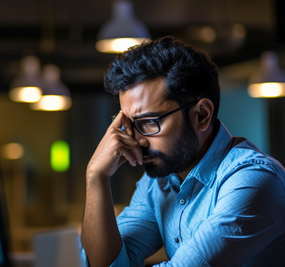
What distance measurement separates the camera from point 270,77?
3.91 metres

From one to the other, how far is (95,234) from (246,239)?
22.7 inches

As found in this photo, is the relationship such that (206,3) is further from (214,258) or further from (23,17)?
(214,258)

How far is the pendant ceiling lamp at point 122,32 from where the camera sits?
2.91 meters

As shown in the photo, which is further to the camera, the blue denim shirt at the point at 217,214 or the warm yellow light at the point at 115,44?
the warm yellow light at the point at 115,44

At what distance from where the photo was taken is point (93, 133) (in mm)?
8156

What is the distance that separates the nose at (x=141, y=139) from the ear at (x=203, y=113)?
0.71 ft

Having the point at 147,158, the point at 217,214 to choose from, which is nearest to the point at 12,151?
the point at 147,158

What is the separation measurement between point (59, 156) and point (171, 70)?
22.8 ft

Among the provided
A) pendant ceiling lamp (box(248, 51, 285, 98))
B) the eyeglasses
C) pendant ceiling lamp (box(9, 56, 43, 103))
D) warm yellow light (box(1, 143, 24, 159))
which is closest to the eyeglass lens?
the eyeglasses

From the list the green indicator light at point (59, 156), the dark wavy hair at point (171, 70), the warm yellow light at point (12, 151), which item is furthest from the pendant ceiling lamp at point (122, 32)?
the warm yellow light at point (12, 151)

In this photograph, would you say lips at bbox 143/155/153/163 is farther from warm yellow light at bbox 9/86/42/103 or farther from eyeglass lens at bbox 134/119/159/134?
warm yellow light at bbox 9/86/42/103

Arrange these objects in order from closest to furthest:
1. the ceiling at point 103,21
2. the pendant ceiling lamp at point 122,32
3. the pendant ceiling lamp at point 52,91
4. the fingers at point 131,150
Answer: the fingers at point 131,150 → the pendant ceiling lamp at point 122,32 → the pendant ceiling lamp at point 52,91 → the ceiling at point 103,21

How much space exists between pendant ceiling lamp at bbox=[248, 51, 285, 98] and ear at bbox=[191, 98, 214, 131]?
2623mm

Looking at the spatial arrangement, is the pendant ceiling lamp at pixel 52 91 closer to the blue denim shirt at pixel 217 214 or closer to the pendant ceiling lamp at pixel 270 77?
the pendant ceiling lamp at pixel 270 77
